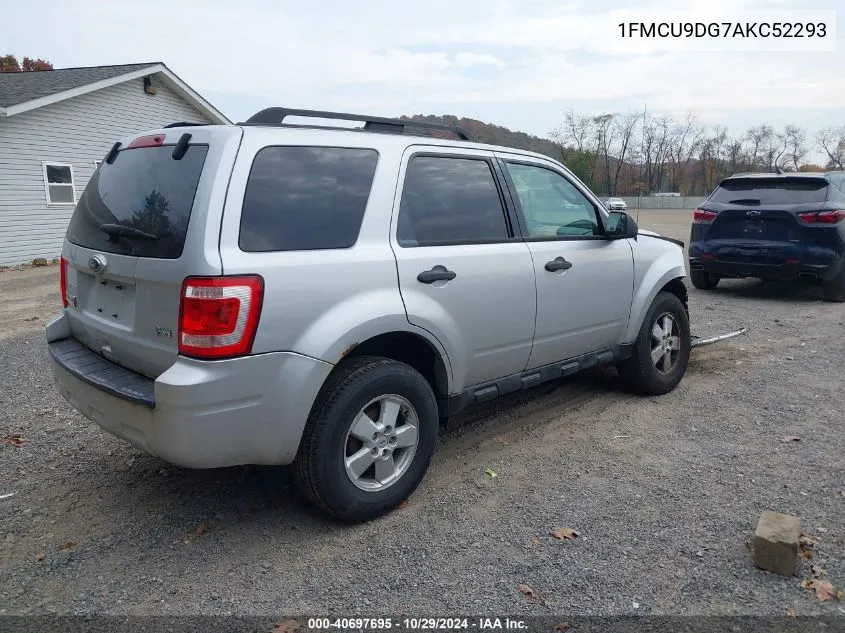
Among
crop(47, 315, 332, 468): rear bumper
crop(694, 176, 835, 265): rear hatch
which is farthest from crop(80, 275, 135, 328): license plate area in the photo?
crop(694, 176, 835, 265): rear hatch

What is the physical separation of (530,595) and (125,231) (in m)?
2.43

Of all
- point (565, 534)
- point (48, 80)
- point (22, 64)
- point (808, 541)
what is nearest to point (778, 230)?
point (808, 541)

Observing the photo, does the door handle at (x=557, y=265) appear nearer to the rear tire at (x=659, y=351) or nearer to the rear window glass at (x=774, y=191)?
the rear tire at (x=659, y=351)

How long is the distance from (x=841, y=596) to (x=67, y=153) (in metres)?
17.4

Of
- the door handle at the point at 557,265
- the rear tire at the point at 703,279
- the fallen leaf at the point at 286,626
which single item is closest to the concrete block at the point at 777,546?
the door handle at the point at 557,265

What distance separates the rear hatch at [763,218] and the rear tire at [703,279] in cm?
54

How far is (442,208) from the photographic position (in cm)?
368

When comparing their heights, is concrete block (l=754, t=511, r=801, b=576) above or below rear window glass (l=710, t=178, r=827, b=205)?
below

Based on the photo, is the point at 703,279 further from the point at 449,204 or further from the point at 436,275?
the point at 436,275

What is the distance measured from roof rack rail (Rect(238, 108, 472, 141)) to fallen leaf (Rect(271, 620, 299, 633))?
2.21 meters

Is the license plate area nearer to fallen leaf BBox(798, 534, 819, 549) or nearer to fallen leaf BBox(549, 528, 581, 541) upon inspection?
fallen leaf BBox(549, 528, 581, 541)

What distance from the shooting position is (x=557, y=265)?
4.14 metres

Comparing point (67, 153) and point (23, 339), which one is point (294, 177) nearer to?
point (23, 339)

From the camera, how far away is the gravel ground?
9.02ft
